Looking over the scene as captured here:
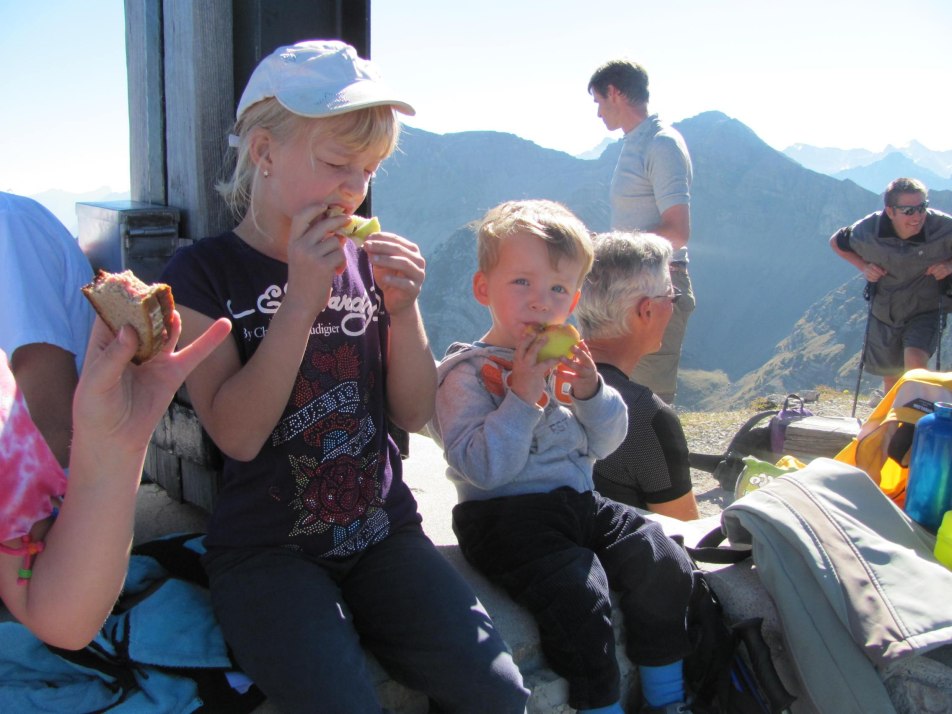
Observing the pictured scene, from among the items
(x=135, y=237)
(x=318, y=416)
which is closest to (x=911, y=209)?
(x=318, y=416)

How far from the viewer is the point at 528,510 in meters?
2.35

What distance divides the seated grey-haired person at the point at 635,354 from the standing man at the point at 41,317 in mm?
1936

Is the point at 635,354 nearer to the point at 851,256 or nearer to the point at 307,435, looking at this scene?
the point at 307,435

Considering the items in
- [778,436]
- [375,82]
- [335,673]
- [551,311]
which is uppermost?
[375,82]

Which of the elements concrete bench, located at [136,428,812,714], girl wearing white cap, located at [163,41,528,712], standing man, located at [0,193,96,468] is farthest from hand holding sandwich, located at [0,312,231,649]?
standing man, located at [0,193,96,468]

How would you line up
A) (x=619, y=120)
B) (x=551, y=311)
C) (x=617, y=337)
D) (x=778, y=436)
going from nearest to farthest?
1. (x=551, y=311)
2. (x=617, y=337)
3. (x=619, y=120)
4. (x=778, y=436)

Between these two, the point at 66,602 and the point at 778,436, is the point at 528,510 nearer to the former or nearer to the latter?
the point at 66,602

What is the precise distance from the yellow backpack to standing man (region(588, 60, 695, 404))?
1.88m

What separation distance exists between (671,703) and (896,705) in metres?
0.71

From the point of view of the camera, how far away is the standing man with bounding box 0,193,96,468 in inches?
78.7

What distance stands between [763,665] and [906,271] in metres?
6.16

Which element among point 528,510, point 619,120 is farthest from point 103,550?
point 619,120

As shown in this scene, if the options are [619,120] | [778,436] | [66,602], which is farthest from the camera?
[778,436]

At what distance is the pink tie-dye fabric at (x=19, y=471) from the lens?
1.35 metres
